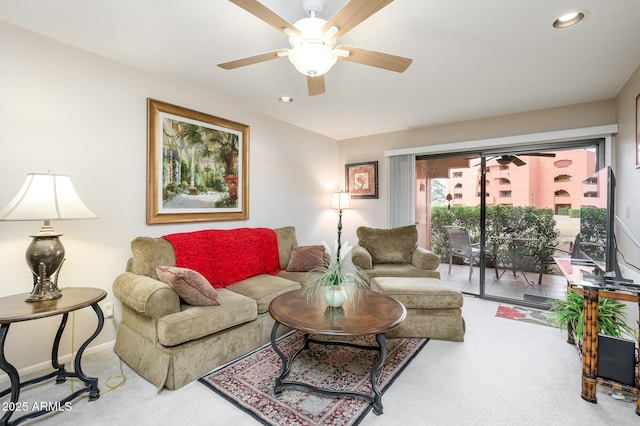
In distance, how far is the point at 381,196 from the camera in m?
4.75

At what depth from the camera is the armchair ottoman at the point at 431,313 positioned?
2639 mm

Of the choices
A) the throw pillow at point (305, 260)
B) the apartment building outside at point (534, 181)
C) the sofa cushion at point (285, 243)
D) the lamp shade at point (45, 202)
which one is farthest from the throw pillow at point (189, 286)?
the apartment building outside at point (534, 181)

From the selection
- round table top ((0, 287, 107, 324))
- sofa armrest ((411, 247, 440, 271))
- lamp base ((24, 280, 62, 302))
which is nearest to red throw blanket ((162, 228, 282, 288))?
round table top ((0, 287, 107, 324))

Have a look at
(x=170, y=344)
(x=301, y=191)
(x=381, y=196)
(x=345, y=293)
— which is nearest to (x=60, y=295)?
(x=170, y=344)

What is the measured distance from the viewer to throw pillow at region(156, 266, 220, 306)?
2059 millimetres

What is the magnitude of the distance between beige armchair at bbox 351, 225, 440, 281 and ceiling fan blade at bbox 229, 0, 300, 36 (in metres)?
2.61

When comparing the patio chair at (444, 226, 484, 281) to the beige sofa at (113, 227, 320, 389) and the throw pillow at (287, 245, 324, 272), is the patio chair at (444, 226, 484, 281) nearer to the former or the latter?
the throw pillow at (287, 245, 324, 272)

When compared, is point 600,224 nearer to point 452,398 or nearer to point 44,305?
point 452,398

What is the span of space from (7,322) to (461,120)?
472 centimetres

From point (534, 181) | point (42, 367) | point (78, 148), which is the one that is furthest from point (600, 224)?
point (42, 367)

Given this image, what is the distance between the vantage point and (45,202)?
5.87 feet

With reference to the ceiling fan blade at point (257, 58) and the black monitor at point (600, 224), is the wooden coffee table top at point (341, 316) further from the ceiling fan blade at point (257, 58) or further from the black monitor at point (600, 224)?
the ceiling fan blade at point (257, 58)

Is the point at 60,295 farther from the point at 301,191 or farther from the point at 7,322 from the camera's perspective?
the point at 301,191

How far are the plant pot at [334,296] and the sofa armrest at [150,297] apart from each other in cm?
107
